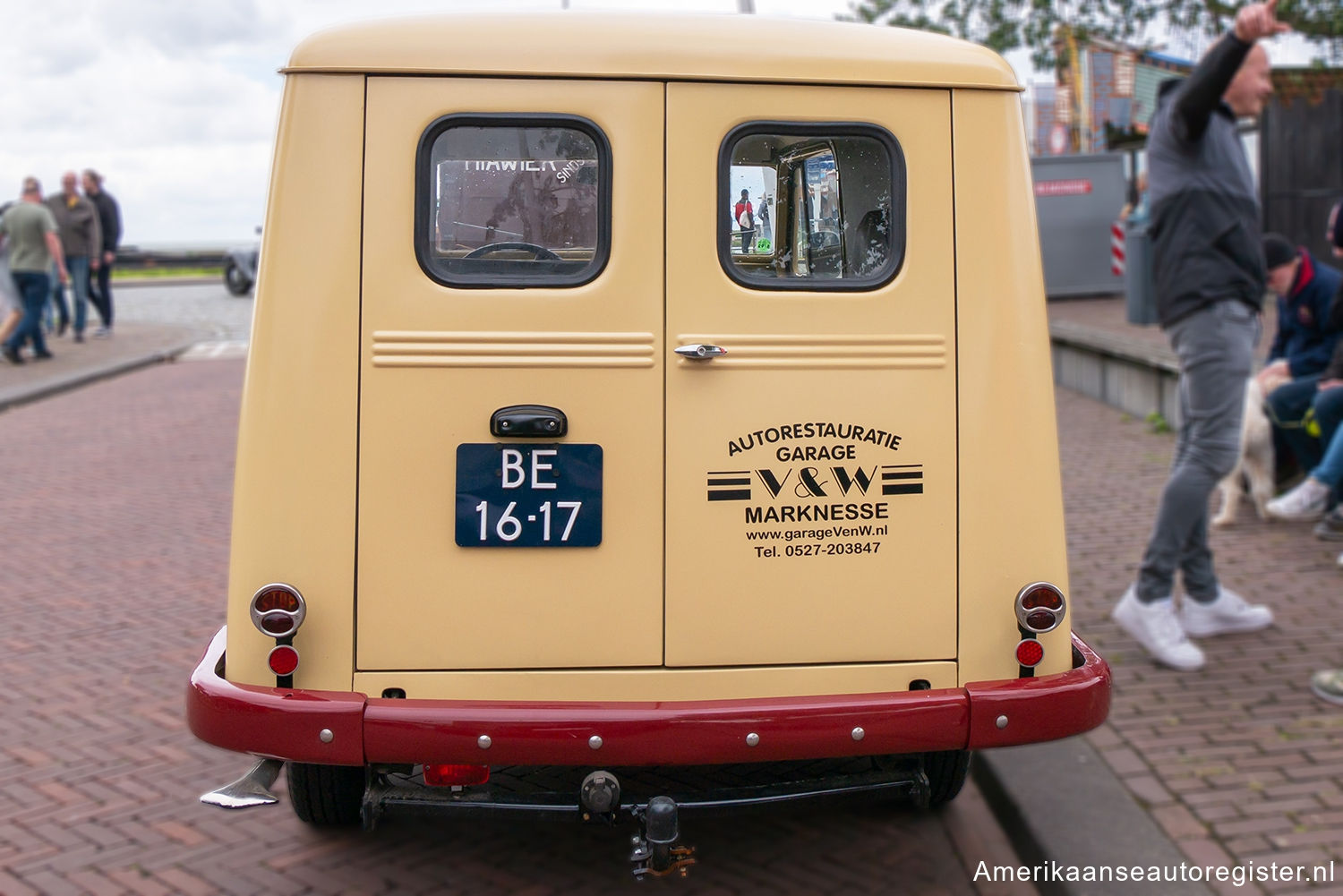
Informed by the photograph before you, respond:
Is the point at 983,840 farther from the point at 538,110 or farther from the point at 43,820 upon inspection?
the point at 43,820

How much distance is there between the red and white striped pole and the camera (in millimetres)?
17750

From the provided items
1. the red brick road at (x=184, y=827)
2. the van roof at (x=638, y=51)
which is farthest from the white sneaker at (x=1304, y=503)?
the van roof at (x=638, y=51)

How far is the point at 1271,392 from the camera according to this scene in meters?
7.17

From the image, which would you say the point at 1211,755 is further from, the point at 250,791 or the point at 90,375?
the point at 90,375

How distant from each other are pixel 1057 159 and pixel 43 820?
16.7 metres

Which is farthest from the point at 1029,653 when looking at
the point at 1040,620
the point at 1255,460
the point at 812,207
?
the point at 1255,460

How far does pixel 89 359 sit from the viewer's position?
54.8 ft

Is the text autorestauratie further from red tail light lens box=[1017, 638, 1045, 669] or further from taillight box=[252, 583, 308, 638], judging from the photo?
taillight box=[252, 583, 308, 638]

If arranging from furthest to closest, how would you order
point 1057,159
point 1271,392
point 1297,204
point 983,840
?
point 1057,159 < point 1297,204 < point 1271,392 < point 983,840

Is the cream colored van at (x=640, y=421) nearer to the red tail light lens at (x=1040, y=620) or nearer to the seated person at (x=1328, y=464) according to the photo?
the red tail light lens at (x=1040, y=620)

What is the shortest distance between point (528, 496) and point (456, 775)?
2.28 feet

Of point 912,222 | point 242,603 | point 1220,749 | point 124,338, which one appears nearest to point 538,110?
point 912,222

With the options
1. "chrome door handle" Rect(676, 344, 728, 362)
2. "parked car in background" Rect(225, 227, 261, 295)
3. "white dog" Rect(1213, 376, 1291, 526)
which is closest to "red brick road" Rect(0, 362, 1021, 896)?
"chrome door handle" Rect(676, 344, 728, 362)

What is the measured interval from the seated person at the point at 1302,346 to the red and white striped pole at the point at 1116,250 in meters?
10.8
